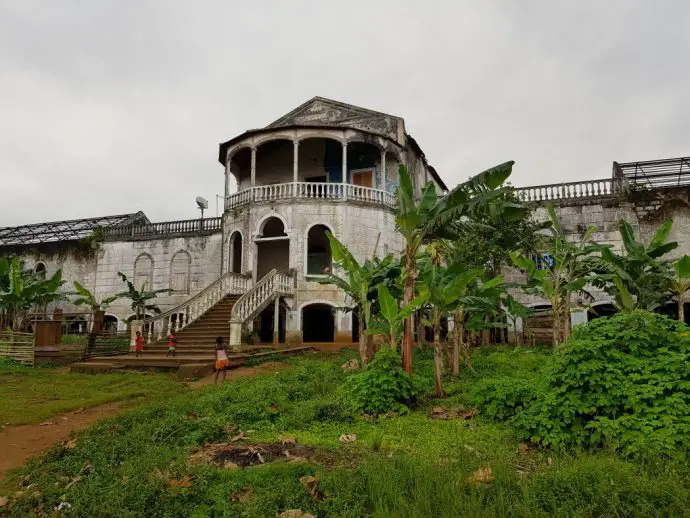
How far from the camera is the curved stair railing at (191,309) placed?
1647 centimetres

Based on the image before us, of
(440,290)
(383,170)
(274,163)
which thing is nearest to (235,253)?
(274,163)

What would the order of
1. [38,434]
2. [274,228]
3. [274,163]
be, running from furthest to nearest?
[274,163], [274,228], [38,434]

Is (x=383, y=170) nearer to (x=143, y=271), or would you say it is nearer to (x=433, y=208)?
(x=433, y=208)

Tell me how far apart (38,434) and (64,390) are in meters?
3.76

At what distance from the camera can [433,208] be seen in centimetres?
893

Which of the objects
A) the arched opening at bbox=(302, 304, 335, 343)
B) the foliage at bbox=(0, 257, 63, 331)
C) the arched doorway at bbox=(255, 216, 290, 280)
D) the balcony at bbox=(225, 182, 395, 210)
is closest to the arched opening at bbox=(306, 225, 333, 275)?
the arched doorway at bbox=(255, 216, 290, 280)

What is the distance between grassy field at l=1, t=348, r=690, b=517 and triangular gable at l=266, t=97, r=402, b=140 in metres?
16.6

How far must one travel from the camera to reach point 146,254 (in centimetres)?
2586

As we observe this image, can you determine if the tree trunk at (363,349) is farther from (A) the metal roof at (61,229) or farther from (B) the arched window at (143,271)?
(A) the metal roof at (61,229)

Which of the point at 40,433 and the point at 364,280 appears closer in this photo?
the point at 40,433

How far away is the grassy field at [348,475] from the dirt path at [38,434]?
1.64 ft

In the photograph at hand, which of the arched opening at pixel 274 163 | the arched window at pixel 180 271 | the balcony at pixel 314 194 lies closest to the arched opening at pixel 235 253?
the balcony at pixel 314 194

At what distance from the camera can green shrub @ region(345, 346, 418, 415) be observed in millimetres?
7668

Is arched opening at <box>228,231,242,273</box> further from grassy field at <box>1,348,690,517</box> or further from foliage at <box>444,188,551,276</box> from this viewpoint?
grassy field at <box>1,348,690,517</box>
